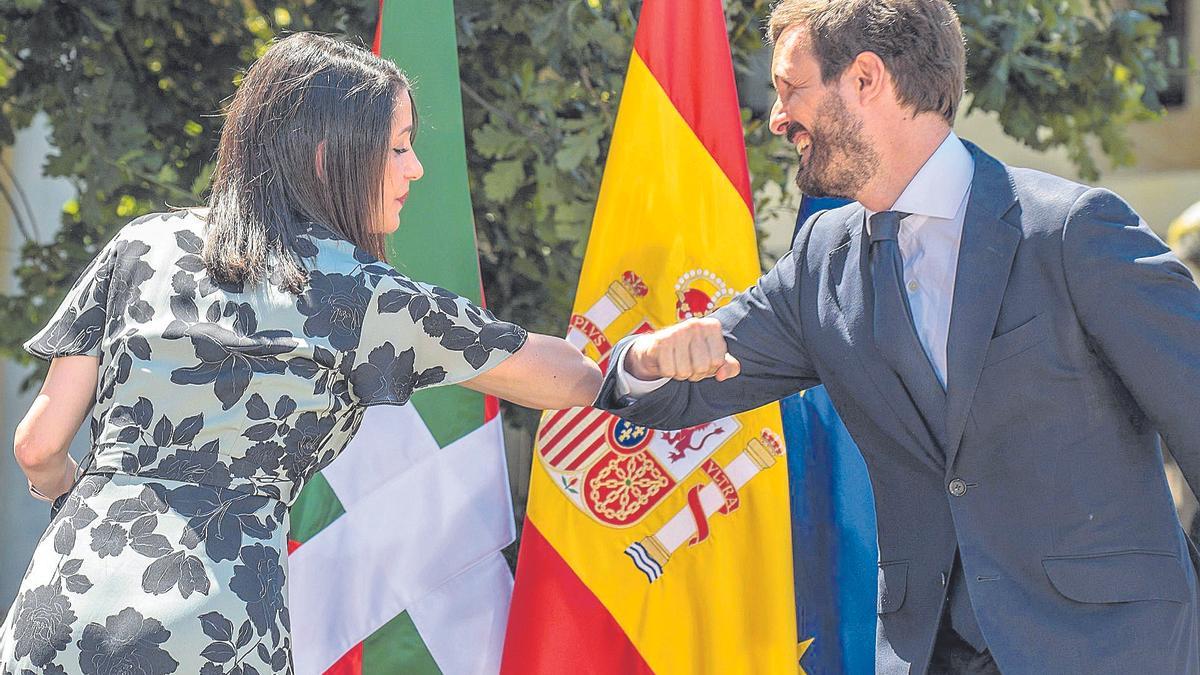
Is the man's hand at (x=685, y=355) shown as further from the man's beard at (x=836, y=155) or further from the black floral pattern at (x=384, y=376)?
the black floral pattern at (x=384, y=376)

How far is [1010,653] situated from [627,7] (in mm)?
2319

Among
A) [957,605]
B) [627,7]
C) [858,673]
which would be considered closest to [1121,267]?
[957,605]

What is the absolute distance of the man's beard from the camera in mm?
2518

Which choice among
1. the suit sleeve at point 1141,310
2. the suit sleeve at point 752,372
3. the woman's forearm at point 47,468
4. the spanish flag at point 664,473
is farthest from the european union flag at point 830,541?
the woman's forearm at point 47,468

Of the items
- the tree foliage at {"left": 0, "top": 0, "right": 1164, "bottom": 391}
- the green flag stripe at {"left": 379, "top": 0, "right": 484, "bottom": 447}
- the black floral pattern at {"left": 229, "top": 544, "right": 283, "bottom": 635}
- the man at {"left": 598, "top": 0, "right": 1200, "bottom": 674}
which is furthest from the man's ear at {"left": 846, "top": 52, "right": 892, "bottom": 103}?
the black floral pattern at {"left": 229, "top": 544, "right": 283, "bottom": 635}

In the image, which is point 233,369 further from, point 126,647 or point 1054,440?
point 1054,440

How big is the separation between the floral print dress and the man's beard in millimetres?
818

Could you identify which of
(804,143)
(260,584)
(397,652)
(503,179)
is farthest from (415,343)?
(503,179)

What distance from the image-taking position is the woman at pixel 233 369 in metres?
1.96

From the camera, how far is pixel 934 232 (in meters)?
2.47

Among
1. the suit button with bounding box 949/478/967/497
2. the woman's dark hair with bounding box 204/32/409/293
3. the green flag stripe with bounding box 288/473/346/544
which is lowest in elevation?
the green flag stripe with bounding box 288/473/346/544

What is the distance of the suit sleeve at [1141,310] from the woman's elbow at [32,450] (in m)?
1.68

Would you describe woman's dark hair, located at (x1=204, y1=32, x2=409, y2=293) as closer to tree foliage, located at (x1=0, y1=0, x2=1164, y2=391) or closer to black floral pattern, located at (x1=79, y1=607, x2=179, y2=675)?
black floral pattern, located at (x1=79, y1=607, x2=179, y2=675)

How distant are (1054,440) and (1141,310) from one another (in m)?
0.26
